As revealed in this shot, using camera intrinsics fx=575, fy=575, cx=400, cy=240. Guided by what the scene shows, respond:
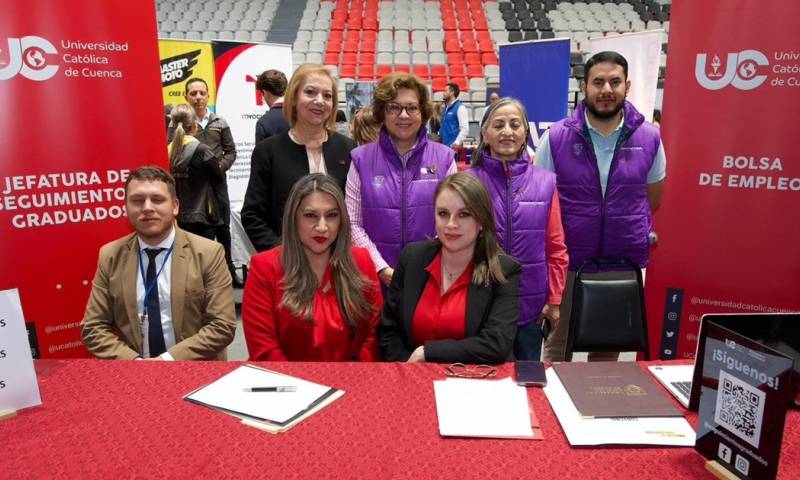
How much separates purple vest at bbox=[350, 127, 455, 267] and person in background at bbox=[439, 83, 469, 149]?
516cm

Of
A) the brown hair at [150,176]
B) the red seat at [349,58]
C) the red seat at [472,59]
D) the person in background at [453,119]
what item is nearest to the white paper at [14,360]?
the brown hair at [150,176]

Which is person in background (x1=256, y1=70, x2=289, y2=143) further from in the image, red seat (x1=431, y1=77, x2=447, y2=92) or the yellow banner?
red seat (x1=431, y1=77, x2=447, y2=92)

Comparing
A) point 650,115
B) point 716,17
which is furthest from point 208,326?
point 650,115

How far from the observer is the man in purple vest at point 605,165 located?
96.6 inches

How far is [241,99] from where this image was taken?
18.8ft

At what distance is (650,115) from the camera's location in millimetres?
5109

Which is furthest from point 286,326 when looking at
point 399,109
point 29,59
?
point 29,59

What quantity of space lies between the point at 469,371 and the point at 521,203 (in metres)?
0.89

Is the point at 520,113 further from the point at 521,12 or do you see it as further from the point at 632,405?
the point at 521,12

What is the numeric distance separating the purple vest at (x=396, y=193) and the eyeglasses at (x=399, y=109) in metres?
0.10

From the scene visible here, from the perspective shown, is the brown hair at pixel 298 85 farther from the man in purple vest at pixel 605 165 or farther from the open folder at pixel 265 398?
the open folder at pixel 265 398

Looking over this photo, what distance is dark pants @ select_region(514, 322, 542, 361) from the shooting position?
2.33 metres

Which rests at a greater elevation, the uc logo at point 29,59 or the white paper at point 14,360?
the uc logo at point 29,59

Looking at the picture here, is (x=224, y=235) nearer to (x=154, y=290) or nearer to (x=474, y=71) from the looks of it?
(x=154, y=290)
